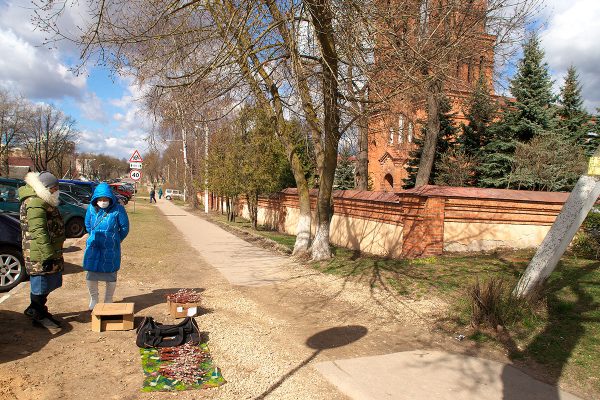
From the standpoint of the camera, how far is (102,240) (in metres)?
5.91

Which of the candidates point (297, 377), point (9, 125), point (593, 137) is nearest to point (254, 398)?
point (297, 377)

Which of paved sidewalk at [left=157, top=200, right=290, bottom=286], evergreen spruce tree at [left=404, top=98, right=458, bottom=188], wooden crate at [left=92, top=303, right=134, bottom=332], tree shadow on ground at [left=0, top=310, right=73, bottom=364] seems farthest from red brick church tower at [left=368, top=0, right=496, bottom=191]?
tree shadow on ground at [left=0, top=310, right=73, bottom=364]

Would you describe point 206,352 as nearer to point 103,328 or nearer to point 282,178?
→ point 103,328

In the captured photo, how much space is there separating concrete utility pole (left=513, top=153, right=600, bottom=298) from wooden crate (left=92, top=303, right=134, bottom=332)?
4.65m

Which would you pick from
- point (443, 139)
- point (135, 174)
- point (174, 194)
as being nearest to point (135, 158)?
point (135, 174)

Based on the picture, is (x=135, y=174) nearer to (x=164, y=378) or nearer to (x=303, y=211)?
(x=303, y=211)

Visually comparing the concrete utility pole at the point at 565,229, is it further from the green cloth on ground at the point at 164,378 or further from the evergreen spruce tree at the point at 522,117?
the evergreen spruce tree at the point at 522,117

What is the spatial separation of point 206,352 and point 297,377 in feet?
3.52

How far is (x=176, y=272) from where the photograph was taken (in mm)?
9461

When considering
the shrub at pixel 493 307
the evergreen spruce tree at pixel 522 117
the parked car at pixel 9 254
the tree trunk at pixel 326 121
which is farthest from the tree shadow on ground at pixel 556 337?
the evergreen spruce tree at pixel 522 117

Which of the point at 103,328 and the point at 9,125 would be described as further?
the point at 9,125

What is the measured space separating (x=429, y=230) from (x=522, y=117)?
12.8m

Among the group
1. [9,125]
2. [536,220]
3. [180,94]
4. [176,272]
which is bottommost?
[176,272]

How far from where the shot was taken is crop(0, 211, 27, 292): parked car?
7320mm
